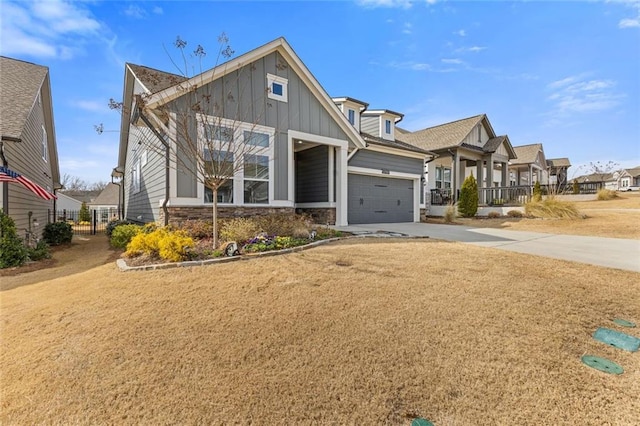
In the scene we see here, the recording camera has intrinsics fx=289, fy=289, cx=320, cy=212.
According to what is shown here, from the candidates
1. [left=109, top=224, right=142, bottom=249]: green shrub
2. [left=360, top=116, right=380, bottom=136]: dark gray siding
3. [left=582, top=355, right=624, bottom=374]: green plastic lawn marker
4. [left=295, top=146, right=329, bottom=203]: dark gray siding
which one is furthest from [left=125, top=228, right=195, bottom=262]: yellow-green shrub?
[left=360, top=116, right=380, bottom=136]: dark gray siding

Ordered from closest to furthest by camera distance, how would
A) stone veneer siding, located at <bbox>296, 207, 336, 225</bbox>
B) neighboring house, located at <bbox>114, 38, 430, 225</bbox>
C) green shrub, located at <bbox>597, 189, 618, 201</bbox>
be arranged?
neighboring house, located at <bbox>114, 38, 430, 225</bbox>
stone veneer siding, located at <bbox>296, 207, 336, 225</bbox>
green shrub, located at <bbox>597, 189, 618, 201</bbox>

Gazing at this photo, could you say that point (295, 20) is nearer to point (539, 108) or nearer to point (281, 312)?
point (281, 312)

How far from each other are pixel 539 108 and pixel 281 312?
19443 millimetres

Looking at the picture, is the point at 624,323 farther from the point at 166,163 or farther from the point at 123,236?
the point at 123,236

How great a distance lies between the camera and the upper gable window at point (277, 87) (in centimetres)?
973

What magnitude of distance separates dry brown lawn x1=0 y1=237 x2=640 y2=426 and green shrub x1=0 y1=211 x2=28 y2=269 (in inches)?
108

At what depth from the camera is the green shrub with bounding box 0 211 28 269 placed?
659 centimetres

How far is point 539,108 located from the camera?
16250 millimetres

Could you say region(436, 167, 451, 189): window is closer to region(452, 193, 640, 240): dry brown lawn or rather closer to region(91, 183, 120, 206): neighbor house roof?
region(452, 193, 640, 240): dry brown lawn

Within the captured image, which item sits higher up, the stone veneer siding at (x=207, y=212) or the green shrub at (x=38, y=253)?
the stone veneer siding at (x=207, y=212)

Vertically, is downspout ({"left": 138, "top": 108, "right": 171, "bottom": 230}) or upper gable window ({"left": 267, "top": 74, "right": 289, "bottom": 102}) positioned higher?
upper gable window ({"left": 267, "top": 74, "right": 289, "bottom": 102})

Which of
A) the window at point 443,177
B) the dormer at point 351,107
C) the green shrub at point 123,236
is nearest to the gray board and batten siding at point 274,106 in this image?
the green shrub at point 123,236

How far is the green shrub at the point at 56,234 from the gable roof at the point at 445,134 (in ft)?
66.9

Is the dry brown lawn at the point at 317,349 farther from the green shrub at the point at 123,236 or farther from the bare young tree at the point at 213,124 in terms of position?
the green shrub at the point at 123,236
